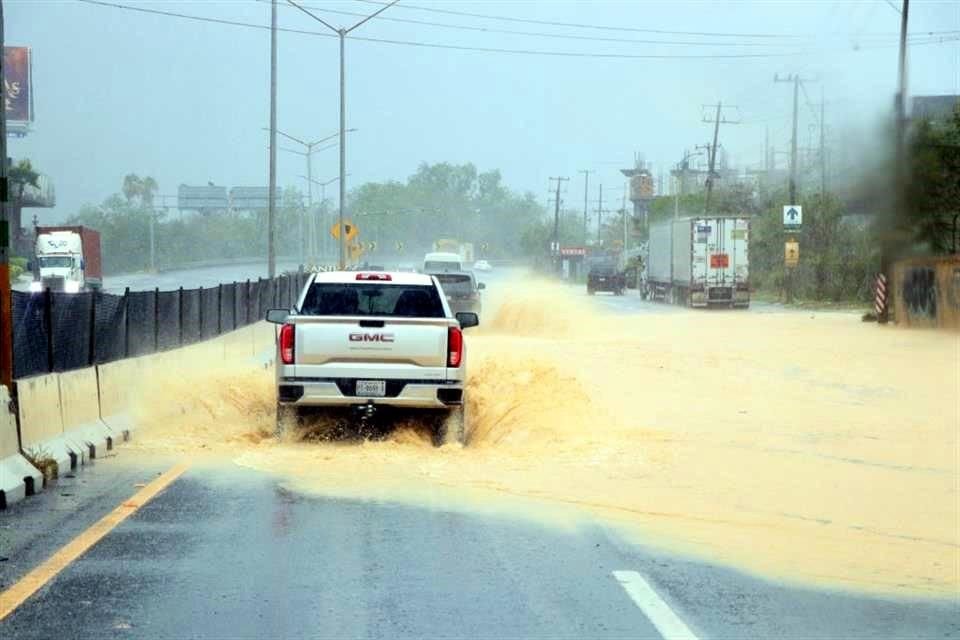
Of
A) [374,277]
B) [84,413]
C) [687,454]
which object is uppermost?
[374,277]

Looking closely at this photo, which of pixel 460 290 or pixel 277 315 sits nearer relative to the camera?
pixel 277 315

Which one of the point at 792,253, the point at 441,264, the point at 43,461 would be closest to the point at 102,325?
the point at 43,461

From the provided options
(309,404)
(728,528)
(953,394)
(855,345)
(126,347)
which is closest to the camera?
(728,528)

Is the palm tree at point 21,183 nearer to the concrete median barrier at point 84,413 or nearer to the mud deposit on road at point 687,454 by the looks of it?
the mud deposit on road at point 687,454

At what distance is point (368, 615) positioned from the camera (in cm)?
792

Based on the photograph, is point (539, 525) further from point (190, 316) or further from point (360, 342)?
point (190, 316)

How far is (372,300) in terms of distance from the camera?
663 inches

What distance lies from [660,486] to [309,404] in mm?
3733

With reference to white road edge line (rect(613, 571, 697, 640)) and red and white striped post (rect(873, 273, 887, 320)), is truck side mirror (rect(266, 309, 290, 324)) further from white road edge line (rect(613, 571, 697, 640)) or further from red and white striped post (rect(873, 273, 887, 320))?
red and white striped post (rect(873, 273, 887, 320))

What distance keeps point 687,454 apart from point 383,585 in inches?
305

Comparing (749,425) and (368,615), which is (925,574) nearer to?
(368,615)

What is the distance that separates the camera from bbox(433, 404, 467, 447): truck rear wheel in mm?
15648

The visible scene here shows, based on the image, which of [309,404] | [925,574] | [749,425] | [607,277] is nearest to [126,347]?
[309,404]

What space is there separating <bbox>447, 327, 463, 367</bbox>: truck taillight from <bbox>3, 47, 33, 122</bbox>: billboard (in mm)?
84455
